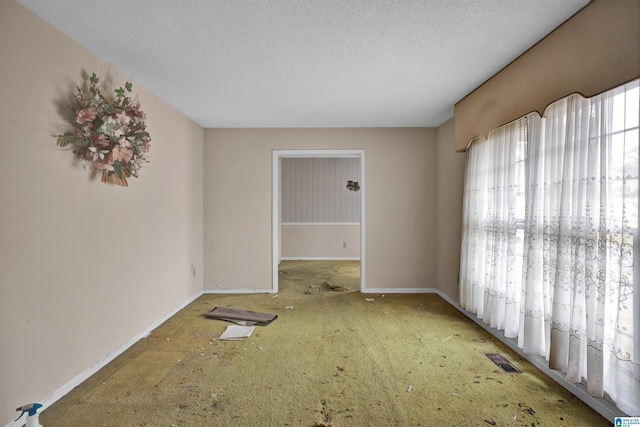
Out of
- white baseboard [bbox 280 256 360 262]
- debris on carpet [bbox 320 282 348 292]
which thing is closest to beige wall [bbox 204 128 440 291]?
debris on carpet [bbox 320 282 348 292]

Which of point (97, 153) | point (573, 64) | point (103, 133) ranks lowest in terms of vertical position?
point (97, 153)

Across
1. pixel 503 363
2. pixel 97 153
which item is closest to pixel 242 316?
pixel 97 153

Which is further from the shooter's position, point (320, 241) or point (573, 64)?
point (320, 241)

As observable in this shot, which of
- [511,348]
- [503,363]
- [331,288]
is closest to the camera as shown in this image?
[503,363]

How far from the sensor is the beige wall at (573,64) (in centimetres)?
175

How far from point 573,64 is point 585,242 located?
1.12 meters

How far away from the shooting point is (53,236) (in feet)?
7.37

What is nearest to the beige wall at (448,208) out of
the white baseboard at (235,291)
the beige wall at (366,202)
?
the beige wall at (366,202)

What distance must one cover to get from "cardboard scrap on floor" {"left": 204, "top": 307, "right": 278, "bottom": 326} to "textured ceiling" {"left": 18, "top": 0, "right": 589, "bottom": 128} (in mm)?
2475

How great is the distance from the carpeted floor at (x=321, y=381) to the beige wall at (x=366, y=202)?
1.24m

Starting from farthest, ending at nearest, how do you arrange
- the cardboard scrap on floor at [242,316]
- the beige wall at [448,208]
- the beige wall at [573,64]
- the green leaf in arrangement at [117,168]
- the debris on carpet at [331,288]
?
the debris on carpet at [331,288] < the beige wall at [448,208] < the cardboard scrap on floor at [242,316] < the green leaf in arrangement at [117,168] < the beige wall at [573,64]

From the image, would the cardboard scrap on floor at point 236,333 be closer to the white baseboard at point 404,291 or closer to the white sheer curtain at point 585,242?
the white baseboard at point 404,291

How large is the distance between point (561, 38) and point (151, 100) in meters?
3.63

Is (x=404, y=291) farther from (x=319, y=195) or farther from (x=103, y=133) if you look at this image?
(x=103, y=133)
